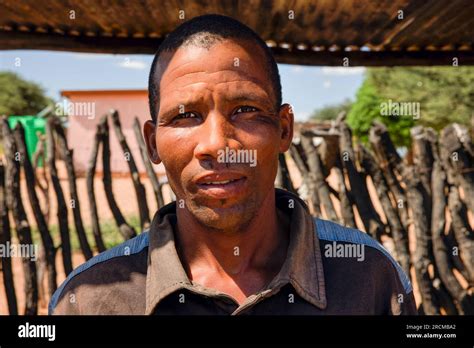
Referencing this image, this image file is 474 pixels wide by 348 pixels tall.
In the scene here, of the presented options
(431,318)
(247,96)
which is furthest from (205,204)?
(431,318)

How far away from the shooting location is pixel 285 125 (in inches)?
70.9

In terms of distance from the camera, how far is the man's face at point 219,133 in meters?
1.56

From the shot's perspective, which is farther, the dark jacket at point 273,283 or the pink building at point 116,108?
the pink building at point 116,108

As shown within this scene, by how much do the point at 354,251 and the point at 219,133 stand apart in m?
0.58

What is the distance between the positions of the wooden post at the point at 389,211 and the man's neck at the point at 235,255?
3329mm

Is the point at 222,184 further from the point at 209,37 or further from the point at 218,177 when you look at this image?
the point at 209,37

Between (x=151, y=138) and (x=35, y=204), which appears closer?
(x=151, y=138)

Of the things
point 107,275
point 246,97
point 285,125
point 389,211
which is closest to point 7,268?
point 389,211

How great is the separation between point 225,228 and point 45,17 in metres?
2.48

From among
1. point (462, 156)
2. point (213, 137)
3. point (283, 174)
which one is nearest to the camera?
point (213, 137)

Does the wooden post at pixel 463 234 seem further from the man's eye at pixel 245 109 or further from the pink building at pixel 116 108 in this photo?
the pink building at pixel 116 108

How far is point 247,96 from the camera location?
5.24ft

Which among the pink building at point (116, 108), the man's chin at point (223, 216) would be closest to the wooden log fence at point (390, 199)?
the man's chin at point (223, 216)

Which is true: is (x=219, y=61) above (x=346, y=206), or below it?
Answer: above
